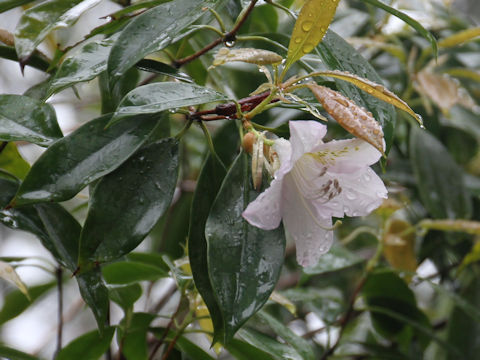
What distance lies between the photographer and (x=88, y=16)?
2.62 m

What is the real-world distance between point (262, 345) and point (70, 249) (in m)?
0.27

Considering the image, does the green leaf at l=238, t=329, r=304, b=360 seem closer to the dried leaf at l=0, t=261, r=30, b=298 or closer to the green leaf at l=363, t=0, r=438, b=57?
the dried leaf at l=0, t=261, r=30, b=298

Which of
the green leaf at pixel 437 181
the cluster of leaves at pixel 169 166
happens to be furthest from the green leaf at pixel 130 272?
the green leaf at pixel 437 181

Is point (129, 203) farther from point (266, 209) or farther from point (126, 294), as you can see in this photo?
point (126, 294)

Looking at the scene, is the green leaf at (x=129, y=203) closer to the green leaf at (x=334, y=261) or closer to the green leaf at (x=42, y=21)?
the green leaf at (x=42, y=21)

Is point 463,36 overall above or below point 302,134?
below

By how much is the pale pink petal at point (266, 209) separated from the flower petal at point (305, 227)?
0.04 meters

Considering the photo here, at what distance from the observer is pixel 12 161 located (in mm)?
770

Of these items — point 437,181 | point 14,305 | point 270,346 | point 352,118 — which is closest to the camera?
point 352,118

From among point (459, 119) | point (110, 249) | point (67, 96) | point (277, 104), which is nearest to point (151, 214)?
point (110, 249)

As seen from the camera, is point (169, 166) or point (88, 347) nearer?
point (169, 166)

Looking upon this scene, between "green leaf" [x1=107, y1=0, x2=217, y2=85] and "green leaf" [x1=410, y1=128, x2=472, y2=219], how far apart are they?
2.39 feet

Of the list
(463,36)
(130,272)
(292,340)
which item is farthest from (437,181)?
(130,272)

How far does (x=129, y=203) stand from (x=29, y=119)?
0.16m
